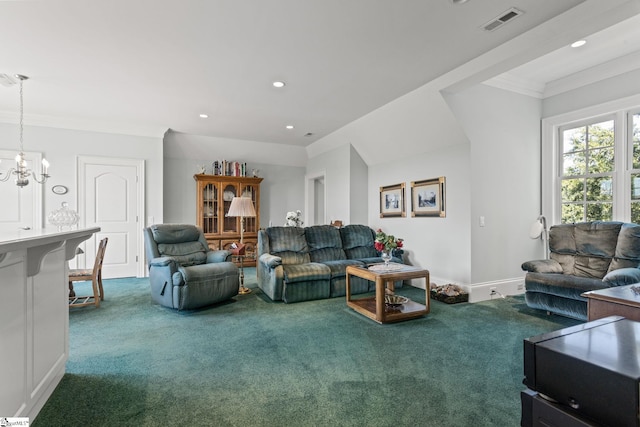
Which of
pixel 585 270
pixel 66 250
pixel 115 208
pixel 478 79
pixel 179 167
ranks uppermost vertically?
pixel 478 79

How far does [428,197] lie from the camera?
15.4 ft

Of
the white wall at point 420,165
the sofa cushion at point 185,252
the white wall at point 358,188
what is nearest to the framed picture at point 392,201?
the white wall at point 420,165

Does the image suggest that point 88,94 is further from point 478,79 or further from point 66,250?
point 478,79

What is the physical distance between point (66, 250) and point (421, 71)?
3579mm

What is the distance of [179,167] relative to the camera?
21.5ft

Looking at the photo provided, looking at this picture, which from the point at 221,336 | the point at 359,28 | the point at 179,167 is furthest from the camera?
the point at 179,167

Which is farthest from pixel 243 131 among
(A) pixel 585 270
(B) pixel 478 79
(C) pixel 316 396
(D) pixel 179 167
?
(A) pixel 585 270

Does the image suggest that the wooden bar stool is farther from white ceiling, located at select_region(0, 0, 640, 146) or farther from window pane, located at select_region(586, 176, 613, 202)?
window pane, located at select_region(586, 176, 613, 202)

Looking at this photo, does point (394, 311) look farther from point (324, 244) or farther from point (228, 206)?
point (228, 206)

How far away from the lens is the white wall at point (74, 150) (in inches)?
197

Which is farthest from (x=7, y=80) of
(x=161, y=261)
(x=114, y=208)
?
(x=161, y=261)

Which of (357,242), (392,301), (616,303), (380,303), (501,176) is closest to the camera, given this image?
(616,303)

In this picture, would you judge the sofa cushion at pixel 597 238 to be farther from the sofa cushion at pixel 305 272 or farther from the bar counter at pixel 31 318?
the bar counter at pixel 31 318

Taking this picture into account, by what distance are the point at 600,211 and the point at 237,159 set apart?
6.25 m
